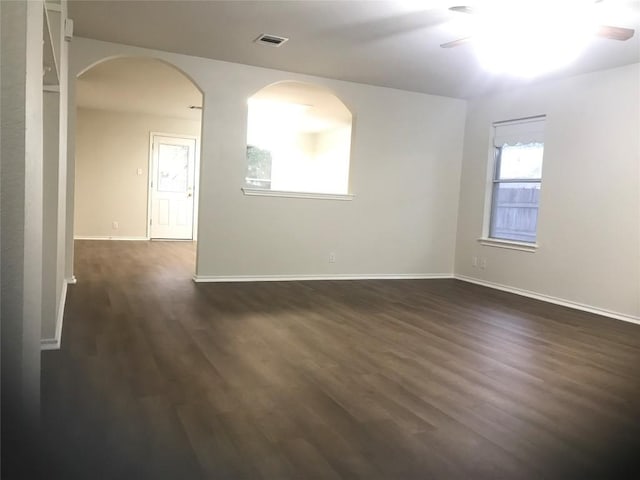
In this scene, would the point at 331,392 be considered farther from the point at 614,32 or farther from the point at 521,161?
the point at 521,161

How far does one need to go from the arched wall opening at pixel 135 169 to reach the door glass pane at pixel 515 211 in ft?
17.1

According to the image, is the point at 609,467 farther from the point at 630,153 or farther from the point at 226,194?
the point at 226,194

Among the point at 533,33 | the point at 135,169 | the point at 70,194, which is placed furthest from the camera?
the point at 135,169

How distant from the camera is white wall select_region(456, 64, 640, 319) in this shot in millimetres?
4645

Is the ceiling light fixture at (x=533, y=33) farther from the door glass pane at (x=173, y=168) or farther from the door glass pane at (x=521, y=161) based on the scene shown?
the door glass pane at (x=173, y=168)

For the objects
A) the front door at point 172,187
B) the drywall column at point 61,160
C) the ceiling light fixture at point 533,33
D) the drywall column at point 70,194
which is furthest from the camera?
the front door at point 172,187

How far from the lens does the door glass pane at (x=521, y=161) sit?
5.71 metres

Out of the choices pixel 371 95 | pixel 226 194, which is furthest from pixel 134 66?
pixel 371 95

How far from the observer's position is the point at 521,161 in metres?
5.93

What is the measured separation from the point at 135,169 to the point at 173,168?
0.74 m

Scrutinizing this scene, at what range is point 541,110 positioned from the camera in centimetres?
555

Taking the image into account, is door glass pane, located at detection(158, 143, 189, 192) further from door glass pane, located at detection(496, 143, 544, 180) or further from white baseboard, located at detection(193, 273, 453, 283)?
door glass pane, located at detection(496, 143, 544, 180)

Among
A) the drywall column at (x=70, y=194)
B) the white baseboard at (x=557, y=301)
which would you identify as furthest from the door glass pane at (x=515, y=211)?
the drywall column at (x=70, y=194)

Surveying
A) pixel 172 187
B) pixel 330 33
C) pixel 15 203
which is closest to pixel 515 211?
pixel 330 33
